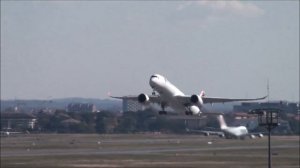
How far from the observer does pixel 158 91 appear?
94.4m

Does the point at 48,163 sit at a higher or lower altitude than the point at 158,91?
lower

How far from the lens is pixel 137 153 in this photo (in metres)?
148

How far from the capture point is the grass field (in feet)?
414

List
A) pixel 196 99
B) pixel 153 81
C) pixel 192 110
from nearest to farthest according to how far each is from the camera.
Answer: pixel 153 81 → pixel 196 99 → pixel 192 110

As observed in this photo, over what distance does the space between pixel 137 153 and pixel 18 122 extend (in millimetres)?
26885

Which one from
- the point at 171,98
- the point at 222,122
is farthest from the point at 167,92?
the point at 222,122

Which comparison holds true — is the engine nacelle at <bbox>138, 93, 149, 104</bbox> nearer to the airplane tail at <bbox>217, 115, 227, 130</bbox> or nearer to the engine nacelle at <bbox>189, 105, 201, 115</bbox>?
the engine nacelle at <bbox>189, 105, 201, 115</bbox>

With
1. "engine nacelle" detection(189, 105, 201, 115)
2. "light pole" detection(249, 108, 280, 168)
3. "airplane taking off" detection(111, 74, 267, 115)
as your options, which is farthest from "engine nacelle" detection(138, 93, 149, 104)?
"light pole" detection(249, 108, 280, 168)

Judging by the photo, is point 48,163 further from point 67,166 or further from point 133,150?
point 133,150

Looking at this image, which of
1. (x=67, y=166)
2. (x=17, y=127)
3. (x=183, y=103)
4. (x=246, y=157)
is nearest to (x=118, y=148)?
(x=17, y=127)

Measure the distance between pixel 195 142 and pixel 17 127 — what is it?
46.2 meters

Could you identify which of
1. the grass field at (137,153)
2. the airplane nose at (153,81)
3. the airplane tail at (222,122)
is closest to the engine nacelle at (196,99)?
the airplane nose at (153,81)

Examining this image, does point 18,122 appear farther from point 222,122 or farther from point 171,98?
point 171,98

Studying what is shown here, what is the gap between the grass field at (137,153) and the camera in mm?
126194
